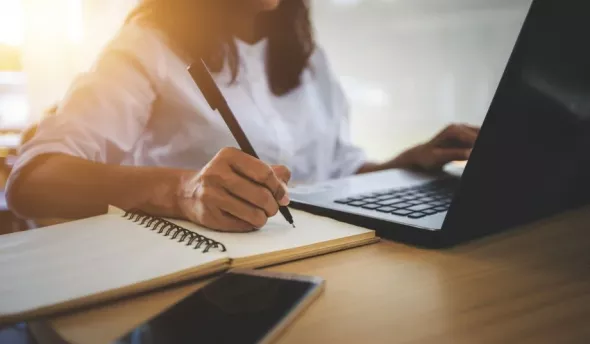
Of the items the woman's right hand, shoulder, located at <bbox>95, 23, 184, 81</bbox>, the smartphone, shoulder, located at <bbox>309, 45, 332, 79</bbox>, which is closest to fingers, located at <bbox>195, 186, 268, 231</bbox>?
the woman's right hand

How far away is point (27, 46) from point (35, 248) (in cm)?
179

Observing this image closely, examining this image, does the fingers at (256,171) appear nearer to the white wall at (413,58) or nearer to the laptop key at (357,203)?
the laptop key at (357,203)

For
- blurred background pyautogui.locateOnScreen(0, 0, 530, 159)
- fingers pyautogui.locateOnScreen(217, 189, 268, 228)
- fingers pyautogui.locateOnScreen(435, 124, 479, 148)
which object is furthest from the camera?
blurred background pyautogui.locateOnScreen(0, 0, 530, 159)

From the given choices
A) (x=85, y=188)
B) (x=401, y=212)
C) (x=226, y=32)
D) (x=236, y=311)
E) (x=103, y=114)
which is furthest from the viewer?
(x=226, y=32)

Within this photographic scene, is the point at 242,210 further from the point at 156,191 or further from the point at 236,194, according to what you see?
the point at 156,191

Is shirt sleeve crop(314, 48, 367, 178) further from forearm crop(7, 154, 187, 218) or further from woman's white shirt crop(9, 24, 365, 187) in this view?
forearm crop(7, 154, 187, 218)

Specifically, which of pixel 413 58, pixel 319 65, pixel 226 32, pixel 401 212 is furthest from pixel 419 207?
pixel 413 58

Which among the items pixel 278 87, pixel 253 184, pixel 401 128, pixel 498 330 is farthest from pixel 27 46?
pixel 498 330

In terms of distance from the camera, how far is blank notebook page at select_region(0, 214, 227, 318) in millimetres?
304

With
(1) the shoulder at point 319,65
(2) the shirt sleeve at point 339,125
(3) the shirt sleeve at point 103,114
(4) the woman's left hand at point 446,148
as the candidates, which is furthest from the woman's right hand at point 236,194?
(1) the shoulder at point 319,65

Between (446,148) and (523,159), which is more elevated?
(446,148)

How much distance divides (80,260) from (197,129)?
57cm

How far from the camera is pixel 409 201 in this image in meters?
0.54

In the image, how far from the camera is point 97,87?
2.52ft
